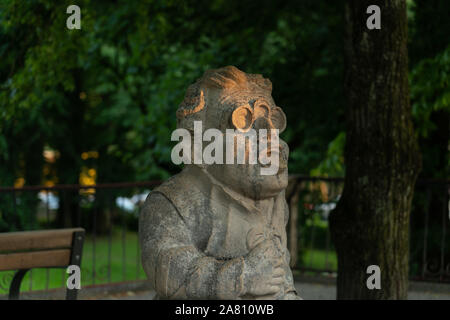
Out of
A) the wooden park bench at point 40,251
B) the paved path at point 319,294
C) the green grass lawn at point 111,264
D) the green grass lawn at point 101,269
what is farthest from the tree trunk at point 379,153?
the green grass lawn at point 101,269

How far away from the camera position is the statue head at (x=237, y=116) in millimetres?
3438

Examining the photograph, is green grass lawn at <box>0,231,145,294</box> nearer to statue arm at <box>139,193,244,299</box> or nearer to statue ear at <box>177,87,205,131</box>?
statue arm at <box>139,193,244,299</box>

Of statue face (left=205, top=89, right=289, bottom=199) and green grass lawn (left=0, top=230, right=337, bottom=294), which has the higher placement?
statue face (left=205, top=89, right=289, bottom=199)

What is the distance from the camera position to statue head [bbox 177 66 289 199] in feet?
11.3

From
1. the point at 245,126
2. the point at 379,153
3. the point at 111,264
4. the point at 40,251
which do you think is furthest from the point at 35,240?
the point at 111,264

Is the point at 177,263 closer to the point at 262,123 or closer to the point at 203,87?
the point at 262,123

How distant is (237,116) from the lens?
3.47 meters

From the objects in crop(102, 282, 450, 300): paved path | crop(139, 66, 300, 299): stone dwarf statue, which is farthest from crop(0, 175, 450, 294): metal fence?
crop(139, 66, 300, 299): stone dwarf statue

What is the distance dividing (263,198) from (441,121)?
6.22 meters

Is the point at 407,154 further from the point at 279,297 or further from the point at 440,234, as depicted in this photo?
the point at 440,234

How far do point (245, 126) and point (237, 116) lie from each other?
0.25ft

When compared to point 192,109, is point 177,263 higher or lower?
lower

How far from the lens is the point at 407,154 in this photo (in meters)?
5.73

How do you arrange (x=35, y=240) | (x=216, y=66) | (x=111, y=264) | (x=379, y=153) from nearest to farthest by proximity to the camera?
(x=35, y=240)
(x=379, y=153)
(x=216, y=66)
(x=111, y=264)
